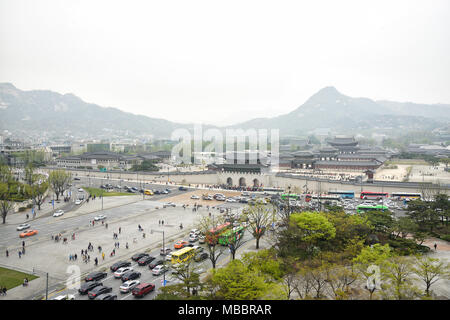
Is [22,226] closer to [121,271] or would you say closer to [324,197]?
[121,271]

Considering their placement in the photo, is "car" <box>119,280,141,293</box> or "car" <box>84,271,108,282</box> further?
"car" <box>84,271,108,282</box>

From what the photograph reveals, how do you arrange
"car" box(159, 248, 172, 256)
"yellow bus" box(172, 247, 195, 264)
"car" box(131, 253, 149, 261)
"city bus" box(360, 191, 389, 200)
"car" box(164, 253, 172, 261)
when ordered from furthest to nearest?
1. "city bus" box(360, 191, 389, 200)
2. "car" box(159, 248, 172, 256)
3. "car" box(131, 253, 149, 261)
4. "car" box(164, 253, 172, 261)
5. "yellow bus" box(172, 247, 195, 264)

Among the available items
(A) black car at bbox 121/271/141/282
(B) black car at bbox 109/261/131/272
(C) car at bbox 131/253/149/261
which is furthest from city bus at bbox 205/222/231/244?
(B) black car at bbox 109/261/131/272

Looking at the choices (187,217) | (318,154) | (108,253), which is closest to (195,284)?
(108,253)

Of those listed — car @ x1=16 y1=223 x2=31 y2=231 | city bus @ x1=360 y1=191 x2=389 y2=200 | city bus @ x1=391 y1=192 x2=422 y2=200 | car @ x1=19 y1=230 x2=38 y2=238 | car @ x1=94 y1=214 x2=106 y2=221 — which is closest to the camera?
car @ x1=19 y1=230 x2=38 y2=238

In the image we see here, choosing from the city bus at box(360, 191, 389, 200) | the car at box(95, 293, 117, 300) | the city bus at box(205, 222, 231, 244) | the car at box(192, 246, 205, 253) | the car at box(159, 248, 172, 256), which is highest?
the city bus at box(205, 222, 231, 244)

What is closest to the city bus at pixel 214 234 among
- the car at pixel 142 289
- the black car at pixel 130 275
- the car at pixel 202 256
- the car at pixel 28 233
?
the car at pixel 202 256

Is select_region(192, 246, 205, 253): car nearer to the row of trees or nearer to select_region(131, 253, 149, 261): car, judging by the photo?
select_region(131, 253, 149, 261): car

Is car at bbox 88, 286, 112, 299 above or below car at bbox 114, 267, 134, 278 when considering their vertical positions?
above
